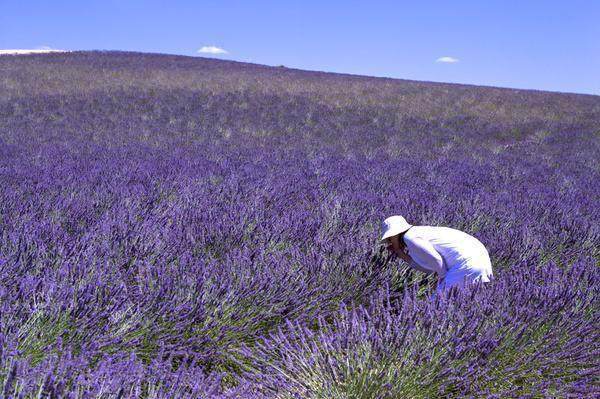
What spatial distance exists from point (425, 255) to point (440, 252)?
147 millimetres

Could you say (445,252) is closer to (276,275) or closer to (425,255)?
(425,255)

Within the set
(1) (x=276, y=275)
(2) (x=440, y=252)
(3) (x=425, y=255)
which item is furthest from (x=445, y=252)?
(1) (x=276, y=275)

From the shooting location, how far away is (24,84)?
1552 centimetres

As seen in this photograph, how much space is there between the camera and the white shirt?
260cm

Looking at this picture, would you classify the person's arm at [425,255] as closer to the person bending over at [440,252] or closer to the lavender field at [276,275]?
the person bending over at [440,252]

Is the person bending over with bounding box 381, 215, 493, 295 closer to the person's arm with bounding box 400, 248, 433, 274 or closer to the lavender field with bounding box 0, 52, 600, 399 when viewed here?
the person's arm with bounding box 400, 248, 433, 274

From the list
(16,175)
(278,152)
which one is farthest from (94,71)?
(16,175)

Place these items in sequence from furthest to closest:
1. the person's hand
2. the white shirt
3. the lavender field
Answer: the person's hand, the white shirt, the lavender field

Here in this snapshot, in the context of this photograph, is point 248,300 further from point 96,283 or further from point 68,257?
point 68,257

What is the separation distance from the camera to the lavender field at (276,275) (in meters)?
1.65

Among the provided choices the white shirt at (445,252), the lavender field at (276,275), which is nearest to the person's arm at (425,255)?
the white shirt at (445,252)

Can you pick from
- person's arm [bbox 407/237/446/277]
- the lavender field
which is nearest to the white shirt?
person's arm [bbox 407/237/446/277]

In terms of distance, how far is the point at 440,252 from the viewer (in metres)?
2.72

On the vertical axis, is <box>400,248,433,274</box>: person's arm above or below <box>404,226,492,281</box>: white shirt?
below
